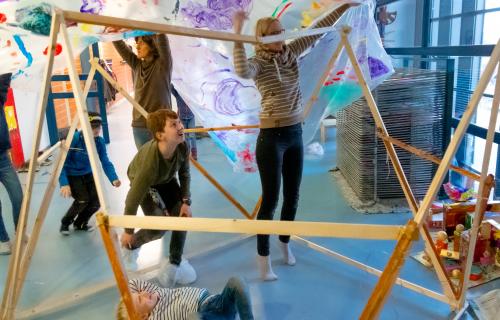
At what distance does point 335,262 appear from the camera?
7.28 ft

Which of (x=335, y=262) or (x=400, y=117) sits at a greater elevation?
(x=400, y=117)

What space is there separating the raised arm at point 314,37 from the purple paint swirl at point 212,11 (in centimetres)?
27

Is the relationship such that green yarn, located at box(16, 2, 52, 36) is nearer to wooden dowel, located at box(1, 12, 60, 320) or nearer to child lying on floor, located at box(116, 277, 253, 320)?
wooden dowel, located at box(1, 12, 60, 320)

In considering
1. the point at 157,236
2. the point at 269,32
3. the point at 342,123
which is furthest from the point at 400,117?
the point at 157,236

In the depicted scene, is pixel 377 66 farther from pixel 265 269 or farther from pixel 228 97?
pixel 265 269

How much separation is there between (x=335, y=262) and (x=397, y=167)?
2.08 ft

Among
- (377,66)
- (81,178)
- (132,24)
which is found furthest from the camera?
(81,178)

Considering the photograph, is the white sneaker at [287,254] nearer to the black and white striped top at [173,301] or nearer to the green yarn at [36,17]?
the black and white striped top at [173,301]

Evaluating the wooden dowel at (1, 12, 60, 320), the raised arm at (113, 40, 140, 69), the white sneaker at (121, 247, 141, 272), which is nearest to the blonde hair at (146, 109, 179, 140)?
the wooden dowel at (1, 12, 60, 320)

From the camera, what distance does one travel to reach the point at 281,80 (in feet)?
6.22

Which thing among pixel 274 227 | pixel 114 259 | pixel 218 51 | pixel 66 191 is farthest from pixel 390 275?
pixel 66 191

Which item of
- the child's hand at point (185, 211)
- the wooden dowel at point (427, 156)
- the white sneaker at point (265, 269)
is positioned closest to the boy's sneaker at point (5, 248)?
the child's hand at point (185, 211)

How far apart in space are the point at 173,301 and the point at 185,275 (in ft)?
1.44

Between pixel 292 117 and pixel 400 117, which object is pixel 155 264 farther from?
pixel 400 117
